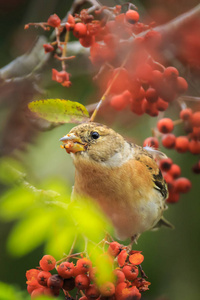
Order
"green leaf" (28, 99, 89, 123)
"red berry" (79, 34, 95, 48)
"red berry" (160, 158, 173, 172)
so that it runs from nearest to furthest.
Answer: "green leaf" (28, 99, 89, 123), "red berry" (79, 34, 95, 48), "red berry" (160, 158, 173, 172)

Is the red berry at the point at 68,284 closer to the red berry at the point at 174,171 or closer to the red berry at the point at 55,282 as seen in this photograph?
the red berry at the point at 55,282

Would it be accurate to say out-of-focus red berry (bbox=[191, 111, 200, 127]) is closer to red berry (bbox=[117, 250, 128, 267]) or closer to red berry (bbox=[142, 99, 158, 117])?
red berry (bbox=[142, 99, 158, 117])

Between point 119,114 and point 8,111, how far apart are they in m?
0.22

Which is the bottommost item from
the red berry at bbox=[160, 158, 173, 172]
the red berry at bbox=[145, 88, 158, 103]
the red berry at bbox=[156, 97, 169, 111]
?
the red berry at bbox=[160, 158, 173, 172]

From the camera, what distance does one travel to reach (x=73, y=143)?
2.04 ft

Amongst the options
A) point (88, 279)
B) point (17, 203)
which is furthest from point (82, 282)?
point (17, 203)

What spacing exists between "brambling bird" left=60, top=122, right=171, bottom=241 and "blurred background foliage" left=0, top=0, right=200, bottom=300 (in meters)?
0.06

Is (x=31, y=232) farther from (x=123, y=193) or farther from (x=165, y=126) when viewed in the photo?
(x=165, y=126)

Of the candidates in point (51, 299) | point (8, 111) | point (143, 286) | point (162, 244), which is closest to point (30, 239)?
point (51, 299)

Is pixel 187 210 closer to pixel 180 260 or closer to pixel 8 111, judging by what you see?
pixel 180 260

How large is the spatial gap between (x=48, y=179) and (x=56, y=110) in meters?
0.11

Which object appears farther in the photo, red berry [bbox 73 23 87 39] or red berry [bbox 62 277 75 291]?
red berry [bbox 73 23 87 39]

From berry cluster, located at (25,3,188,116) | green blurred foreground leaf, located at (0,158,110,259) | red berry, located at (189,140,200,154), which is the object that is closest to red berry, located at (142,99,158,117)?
berry cluster, located at (25,3,188,116)

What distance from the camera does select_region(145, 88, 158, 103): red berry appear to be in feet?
2.30
